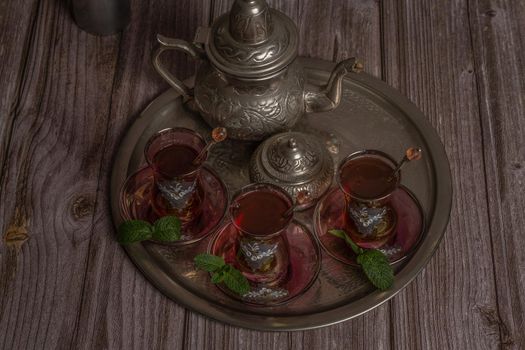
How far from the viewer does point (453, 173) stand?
4.09 feet

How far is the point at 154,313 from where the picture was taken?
1116 millimetres

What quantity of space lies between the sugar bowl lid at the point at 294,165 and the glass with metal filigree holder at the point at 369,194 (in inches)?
2.5

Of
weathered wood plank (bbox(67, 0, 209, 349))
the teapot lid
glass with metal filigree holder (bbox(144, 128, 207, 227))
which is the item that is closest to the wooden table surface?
weathered wood plank (bbox(67, 0, 209, 349))

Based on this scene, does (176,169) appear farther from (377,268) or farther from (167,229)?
(377,268)

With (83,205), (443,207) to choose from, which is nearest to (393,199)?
(443,207)

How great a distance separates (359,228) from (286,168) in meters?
0.14

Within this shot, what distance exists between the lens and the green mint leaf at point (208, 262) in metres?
1.07

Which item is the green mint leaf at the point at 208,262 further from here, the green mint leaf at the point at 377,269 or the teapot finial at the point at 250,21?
the teapot finial at the point at 250,21

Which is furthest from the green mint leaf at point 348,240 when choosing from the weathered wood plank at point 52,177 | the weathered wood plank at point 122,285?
the weathered wood plank at point 52,177

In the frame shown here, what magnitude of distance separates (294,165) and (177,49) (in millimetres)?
256

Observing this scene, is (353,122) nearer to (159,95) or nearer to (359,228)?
(359,228)

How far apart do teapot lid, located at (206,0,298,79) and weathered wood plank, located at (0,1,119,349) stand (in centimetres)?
30

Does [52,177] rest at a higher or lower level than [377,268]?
higher

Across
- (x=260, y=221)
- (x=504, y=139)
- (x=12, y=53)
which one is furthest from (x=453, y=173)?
(x=12, y=53)
